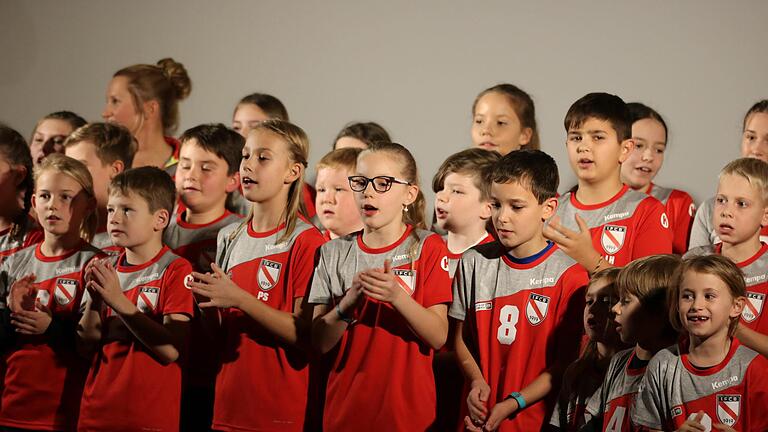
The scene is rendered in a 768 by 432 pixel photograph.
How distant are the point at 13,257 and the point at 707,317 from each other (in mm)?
2920

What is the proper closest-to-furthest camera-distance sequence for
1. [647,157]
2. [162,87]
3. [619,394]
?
[619,394], [647,157], [162,87]

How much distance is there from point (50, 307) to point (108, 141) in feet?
3.25

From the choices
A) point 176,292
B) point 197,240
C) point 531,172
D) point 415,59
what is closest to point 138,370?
point 176,292

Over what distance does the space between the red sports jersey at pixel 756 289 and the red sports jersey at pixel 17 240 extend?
2813 millimetres

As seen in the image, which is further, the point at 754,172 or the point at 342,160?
the point at 342,160

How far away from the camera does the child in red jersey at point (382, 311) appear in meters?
3.19

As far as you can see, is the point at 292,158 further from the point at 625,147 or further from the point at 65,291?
the point at 625,147

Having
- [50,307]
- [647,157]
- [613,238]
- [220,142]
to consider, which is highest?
[647,157]

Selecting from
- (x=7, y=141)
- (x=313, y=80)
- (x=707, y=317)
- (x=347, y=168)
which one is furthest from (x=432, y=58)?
(x=707, y=317)

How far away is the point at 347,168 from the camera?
391 centimetres

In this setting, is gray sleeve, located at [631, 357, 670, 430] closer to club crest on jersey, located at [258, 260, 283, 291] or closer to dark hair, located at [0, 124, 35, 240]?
club crest on jersey, located at [258, 260, 283, 291]

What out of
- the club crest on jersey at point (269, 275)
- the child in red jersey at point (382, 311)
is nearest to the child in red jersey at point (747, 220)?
the child in red jersey at point (382, 311)

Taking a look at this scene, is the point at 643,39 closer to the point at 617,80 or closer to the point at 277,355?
the point at 617,80

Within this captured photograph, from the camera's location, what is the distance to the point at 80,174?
13.3 ft
